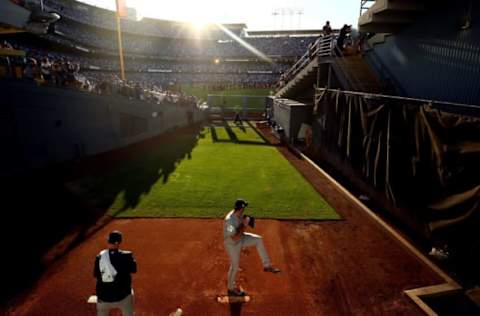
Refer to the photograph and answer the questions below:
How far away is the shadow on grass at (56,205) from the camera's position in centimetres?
664

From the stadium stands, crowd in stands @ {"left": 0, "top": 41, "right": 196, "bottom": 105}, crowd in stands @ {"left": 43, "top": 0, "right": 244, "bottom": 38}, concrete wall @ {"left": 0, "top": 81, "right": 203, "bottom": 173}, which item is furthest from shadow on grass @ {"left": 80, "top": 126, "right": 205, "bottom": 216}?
crowd in stands @ {"left": 43, "top": 0, "right": 244, "bottom": 38}

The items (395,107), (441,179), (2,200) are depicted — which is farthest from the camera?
(2,200)

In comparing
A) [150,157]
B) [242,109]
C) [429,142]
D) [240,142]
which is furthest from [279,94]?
[429,142]

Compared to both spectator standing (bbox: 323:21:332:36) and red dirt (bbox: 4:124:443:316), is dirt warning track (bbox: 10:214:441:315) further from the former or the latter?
spectator standing (bbox: 323:21:332:36)

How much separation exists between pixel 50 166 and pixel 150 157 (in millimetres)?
4786

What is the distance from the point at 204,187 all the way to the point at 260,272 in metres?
5.48

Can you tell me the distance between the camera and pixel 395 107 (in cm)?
807

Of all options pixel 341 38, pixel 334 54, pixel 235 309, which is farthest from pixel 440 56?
pixel 235 309

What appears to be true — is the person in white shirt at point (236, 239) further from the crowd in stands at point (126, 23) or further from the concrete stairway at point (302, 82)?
the crowd in stands at point (126, 23)

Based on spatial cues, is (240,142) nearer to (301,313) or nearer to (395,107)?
(395,107)

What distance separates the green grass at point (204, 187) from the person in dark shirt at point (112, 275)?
5.02m

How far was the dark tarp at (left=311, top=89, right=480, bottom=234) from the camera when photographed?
5.82 meters

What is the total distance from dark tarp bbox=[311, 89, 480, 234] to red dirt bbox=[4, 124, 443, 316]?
4.01 ft

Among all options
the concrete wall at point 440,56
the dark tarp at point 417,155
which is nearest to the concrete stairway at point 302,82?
the concrete wall at point 440,56
